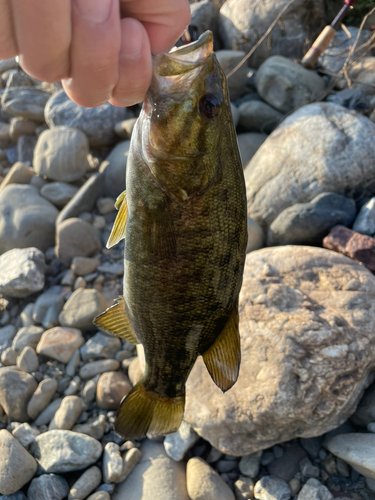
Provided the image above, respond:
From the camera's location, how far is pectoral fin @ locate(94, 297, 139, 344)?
2.08 meters

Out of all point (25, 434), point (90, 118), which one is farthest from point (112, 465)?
point (90, 118)

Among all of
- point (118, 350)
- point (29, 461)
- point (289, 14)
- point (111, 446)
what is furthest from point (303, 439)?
point (289, 14)

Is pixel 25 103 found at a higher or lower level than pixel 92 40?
lower

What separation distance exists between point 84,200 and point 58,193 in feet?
1.84

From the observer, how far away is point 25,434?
10.9 feet

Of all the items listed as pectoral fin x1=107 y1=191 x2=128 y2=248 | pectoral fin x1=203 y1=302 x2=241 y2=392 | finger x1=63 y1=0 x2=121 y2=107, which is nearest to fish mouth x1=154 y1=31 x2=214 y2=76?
finger x1=63 y1=0 x2=121 y2=107

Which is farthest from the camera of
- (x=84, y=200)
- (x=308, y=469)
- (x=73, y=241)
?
(x=84, y=200)

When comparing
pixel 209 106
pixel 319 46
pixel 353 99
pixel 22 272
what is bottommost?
pixel 22 272

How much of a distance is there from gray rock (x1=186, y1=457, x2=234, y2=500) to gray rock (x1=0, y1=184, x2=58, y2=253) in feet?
10.6

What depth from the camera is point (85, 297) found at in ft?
14.3

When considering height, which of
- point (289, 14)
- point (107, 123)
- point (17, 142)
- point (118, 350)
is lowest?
point (118, 350)

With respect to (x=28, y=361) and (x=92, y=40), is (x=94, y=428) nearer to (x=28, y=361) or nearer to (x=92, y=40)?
(x=28, y=361)

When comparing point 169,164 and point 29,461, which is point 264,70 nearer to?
point 169,164

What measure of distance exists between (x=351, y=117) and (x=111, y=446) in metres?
4.44
